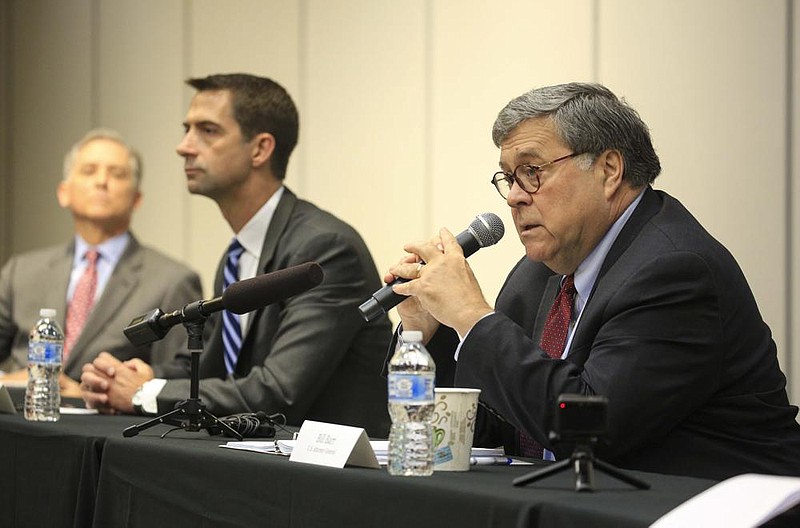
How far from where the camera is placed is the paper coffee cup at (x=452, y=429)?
1.68m

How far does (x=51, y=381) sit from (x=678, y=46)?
223cm

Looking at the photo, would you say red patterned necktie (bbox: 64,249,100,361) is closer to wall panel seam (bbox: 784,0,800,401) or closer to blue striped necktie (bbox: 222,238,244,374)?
blue striped necktie (bbox: 222,238,244,374)

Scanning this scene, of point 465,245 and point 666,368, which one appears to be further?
point 465,245

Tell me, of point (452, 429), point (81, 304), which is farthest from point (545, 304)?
point (81, 304)

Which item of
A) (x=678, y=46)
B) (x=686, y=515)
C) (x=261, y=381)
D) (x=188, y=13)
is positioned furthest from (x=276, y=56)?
(x=686, y=515)

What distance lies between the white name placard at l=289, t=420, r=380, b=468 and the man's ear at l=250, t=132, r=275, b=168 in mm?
1781

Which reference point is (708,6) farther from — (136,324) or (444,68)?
(136,324)

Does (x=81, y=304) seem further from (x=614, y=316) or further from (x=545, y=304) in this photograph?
(x=614, y=316)

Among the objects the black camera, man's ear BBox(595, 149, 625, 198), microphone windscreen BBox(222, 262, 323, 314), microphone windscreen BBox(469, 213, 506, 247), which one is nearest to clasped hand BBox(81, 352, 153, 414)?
microphone windscreen BBox(222, 262, 323, 314)

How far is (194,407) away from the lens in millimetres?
2230

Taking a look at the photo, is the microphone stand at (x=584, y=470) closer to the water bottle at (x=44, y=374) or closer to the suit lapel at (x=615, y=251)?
the suit lapel at (x=615, y=251)

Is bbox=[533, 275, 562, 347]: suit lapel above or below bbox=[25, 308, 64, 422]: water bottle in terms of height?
above

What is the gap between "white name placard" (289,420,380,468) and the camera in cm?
168

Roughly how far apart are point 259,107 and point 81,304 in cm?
128
